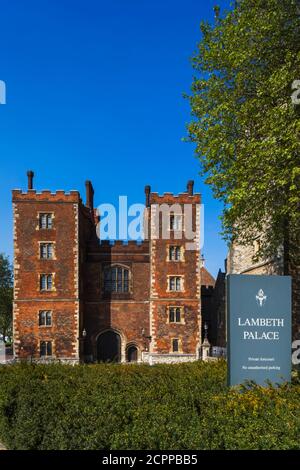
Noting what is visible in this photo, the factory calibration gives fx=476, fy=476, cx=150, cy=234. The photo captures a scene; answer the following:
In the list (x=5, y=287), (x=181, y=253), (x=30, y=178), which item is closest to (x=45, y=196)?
(x=30, y=178)

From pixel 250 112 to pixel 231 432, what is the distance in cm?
1214

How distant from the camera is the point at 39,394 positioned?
921 centimetres

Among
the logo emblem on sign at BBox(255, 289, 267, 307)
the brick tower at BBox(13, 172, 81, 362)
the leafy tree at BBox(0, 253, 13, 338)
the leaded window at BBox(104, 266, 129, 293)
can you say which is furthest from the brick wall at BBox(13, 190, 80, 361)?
the logo emblem on sign at BBox(255, 289, 267, 307)

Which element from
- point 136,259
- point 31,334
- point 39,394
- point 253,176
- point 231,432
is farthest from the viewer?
point 136,259

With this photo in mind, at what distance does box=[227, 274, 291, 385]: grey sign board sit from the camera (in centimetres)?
955

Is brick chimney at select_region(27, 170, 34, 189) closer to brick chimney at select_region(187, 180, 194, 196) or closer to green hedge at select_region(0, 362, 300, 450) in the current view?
brick chimney at select_region(187, 180, 194, 196)

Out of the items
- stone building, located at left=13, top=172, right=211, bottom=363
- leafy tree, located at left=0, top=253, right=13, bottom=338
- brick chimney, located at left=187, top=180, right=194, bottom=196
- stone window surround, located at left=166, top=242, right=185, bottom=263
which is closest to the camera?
stone building, located at left=13, top=172, right=211, bottom=363

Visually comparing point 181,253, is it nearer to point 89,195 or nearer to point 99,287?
point 99,287

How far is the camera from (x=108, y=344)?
39.7m

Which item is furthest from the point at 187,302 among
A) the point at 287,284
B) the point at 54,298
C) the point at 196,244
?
the point at 287,284

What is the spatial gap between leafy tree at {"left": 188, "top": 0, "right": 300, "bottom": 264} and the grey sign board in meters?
5.26

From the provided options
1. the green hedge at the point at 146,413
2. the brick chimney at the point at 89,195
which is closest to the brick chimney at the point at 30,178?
the brick chimney at the point at 89,195
